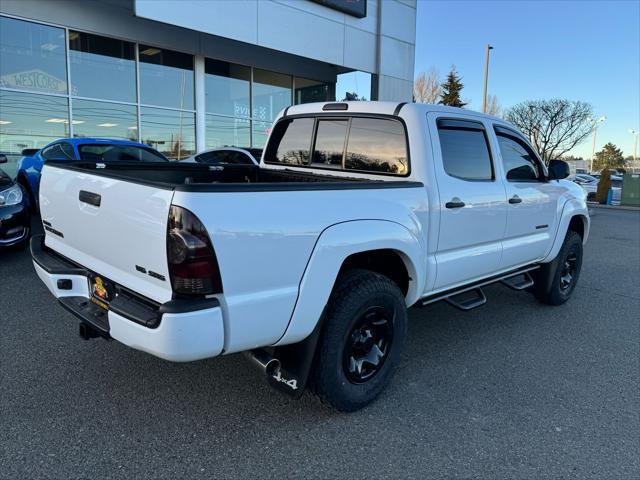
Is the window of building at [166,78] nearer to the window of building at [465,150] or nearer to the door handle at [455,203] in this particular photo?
the window of building at [465,150]

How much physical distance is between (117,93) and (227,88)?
359 centimetres

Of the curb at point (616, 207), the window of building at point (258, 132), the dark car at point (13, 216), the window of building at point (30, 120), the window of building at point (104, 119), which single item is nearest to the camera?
the dark car at point (13, 216)

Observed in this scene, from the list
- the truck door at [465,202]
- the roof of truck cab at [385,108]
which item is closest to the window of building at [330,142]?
the roof of truck cab at [385,108]

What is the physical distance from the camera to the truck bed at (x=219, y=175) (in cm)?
270

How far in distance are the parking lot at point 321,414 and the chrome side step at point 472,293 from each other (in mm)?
451

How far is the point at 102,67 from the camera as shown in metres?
12.9

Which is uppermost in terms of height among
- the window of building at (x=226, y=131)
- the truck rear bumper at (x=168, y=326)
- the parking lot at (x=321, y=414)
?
the window of building at (x=226, y=131)

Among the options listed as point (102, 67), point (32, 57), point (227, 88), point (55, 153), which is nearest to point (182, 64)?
point (227, 88)

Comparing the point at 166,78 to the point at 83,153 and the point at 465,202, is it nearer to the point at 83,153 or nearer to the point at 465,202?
the point at 83,153

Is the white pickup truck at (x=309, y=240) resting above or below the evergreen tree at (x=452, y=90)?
below

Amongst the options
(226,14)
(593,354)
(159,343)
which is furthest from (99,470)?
(226,14)

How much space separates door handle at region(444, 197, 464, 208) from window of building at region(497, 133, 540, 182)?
977mm

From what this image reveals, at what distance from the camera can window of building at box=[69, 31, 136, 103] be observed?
1245cm

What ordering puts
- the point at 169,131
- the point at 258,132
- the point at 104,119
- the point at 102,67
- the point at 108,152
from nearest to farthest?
the point at 108,152, the point at 102,67, the point at 104,119, the point at 169,131, the point at 258,132
